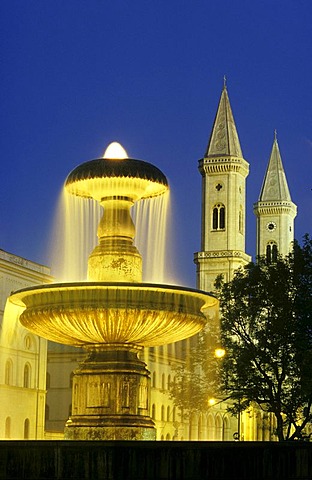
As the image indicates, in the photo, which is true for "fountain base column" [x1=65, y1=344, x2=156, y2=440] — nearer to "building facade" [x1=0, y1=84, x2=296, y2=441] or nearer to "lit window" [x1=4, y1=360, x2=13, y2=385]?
"building facade" [x1=0, y1=84, x2=296, y2=441]

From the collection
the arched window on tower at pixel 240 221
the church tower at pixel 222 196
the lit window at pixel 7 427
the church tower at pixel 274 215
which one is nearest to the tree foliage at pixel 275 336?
the lit window at pixel 7 427

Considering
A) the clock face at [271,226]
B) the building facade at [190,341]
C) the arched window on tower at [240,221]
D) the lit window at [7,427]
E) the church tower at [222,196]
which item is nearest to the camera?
the lit window at [7,427]

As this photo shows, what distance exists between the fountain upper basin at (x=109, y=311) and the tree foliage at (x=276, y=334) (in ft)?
40.7

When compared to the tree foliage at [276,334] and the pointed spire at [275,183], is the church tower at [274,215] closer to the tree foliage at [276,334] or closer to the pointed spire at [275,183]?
the pointed spire at [275,183]

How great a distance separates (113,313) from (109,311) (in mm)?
71

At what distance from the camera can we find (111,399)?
15344 mm

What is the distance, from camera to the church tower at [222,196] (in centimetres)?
7975

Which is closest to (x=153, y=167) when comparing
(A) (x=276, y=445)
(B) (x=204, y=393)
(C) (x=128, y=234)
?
(C) (x=128, y=234)

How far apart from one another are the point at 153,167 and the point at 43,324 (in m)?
3.13

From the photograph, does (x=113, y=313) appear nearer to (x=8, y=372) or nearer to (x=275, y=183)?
(x=8, y=372)

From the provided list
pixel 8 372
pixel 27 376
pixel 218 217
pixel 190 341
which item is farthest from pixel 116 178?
pixel 218 217

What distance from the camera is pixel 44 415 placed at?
51.8 metres

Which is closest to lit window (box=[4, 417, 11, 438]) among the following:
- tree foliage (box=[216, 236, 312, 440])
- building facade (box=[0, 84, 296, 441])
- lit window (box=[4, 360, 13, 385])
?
building facade (box=[0, 84, 296, 441])

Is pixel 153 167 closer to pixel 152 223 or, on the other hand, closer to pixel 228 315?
pixel 152 223
